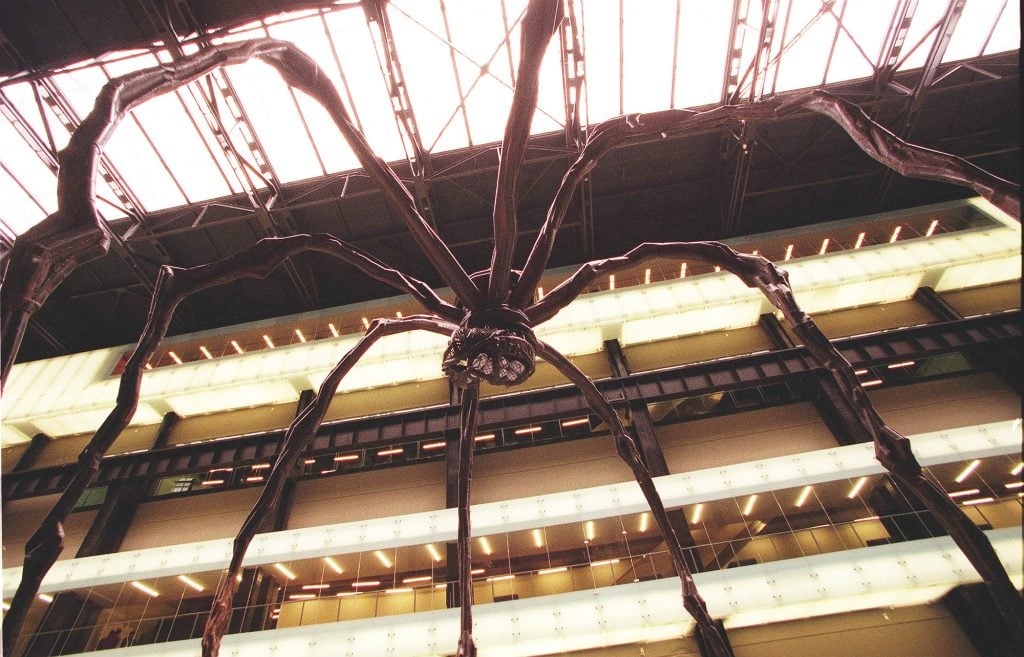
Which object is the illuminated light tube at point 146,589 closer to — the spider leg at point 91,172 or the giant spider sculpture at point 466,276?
the giant spider sculpture at point 466,276

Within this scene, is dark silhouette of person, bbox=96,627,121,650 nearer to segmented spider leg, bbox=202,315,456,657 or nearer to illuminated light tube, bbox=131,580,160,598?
illuminated light tube, bbox=131,580,160,598

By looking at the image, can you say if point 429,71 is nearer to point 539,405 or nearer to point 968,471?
point 539,405

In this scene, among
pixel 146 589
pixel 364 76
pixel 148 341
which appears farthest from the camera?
pixel 364 76

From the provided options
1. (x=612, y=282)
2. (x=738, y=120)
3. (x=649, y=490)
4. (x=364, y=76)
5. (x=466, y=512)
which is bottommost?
A: (x=649, y=490)

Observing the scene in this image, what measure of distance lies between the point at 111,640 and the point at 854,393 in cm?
2040

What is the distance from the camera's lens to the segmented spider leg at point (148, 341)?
8.34ft

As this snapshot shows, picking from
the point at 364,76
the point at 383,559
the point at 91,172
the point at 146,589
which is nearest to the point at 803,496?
the point at 383,559

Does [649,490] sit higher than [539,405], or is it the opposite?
[539,405]

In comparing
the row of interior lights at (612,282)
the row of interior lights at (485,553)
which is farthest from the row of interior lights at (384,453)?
the row of interior lights at (612,282)

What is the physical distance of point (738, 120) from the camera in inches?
173

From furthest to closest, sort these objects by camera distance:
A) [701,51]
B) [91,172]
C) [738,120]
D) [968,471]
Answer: [701,51], [968,471], [738,120], [91,172]

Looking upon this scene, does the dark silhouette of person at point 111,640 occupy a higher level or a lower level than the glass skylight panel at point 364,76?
lower

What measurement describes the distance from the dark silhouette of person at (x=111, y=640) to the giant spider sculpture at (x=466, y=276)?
1588cm

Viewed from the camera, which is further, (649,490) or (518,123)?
(649,490)
